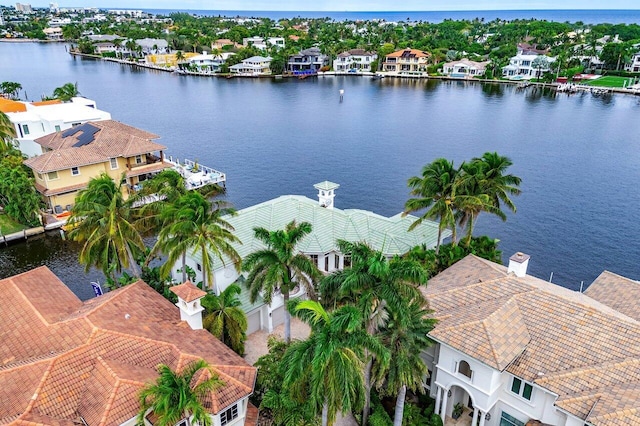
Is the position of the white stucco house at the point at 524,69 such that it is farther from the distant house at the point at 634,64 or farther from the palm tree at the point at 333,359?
the palm tree at the point at 333,359

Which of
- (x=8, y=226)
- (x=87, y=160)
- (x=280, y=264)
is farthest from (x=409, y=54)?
(x=280, y=264)

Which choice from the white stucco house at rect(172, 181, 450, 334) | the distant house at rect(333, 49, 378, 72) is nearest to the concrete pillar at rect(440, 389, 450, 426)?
the white stucco house at rect(172, 181, 450, 334)

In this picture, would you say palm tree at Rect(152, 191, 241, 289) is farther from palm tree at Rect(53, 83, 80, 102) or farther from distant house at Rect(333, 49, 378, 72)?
distant house at Rect(333, 49, 378, 72)

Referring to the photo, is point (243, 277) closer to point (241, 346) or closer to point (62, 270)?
point (241, 346)

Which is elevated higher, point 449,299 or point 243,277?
point 449,299

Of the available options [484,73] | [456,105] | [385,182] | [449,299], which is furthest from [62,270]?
[484,73]

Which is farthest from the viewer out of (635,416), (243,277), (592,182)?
(592,182)

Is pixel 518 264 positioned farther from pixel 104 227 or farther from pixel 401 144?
pixel 401 144
